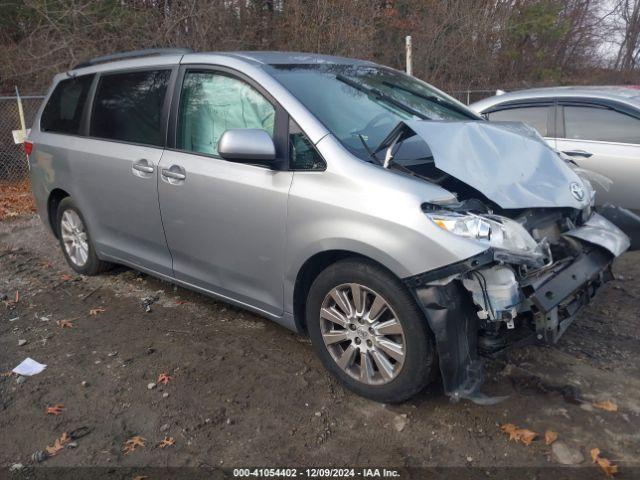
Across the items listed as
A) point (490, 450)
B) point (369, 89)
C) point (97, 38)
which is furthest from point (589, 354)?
point (97, 38)

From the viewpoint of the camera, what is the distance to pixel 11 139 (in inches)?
402

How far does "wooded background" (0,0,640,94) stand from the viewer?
11.0 m

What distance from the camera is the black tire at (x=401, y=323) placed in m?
2.88

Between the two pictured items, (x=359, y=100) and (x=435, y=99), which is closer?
(x=359, y=100)

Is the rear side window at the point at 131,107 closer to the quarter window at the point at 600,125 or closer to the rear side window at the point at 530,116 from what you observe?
the rear side window at the point at 530,116

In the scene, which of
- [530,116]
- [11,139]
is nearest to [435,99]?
[530,116]

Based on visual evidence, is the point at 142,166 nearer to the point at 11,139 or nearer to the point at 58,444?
the point at 58,444

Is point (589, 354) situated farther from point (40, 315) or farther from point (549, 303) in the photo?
point (40, 315)

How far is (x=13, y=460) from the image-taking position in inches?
112

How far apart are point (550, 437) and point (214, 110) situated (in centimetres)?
277

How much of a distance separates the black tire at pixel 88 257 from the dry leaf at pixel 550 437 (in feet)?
12.9

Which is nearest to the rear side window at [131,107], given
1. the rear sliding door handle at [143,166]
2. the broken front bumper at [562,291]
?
the rear sliding door handle at [143,166]

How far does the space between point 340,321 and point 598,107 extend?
420cm

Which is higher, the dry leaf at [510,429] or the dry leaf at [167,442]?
the dry leaf at [510,429]
